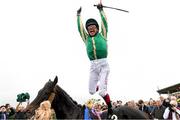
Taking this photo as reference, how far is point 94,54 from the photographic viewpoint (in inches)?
313

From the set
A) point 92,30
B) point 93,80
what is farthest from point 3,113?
point 92,30

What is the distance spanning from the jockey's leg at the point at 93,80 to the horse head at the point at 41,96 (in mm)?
915

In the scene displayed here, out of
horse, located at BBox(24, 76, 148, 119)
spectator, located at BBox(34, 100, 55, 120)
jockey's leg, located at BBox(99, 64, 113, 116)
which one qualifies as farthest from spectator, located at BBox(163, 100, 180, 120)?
spectator, located at BBox(34, 100, 55, 120)

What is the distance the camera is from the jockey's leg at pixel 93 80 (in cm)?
795

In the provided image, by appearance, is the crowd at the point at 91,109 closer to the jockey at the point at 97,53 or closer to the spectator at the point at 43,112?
the spectator at the point at 43,112

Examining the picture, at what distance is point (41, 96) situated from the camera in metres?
7.18

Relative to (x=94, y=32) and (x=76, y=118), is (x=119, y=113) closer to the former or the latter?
(x=76, y=118)

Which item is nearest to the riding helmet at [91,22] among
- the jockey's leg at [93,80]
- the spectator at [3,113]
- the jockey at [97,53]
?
the jockey at [97,53]

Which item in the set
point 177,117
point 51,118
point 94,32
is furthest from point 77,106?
point 177,117

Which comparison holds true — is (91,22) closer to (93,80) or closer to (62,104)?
(93,80)

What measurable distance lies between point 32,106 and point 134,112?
222cm

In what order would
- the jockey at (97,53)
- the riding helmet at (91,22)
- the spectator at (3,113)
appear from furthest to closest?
1. the spectator at (3,113)
2. the riding helmet at (91,22)
3. the jockey at (97,53)

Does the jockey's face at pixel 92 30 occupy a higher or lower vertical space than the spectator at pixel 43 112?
higher

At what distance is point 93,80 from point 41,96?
4.28ft
